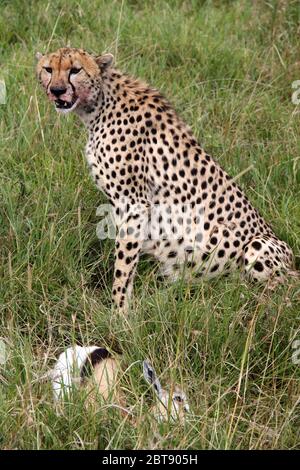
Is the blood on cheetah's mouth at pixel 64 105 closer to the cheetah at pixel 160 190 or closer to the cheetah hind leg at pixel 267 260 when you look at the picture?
the cheetah at pixel 160 190

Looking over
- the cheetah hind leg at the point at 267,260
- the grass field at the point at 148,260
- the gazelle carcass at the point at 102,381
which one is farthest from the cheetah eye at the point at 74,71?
the gazelle carcass at the point at 102,381

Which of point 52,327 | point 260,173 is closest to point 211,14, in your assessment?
point 260,173

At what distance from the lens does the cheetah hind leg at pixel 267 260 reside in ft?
12.6

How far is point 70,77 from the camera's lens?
3.78 meters

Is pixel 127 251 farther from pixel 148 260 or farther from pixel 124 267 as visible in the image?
pixel 148 260

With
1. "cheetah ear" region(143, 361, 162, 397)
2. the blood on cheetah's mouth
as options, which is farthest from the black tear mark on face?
the blood on cheetah's mouth

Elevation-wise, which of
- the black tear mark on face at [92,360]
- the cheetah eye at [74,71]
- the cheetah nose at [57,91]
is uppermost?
the cheetah eye at [74,71]

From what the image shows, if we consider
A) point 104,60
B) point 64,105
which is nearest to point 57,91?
point 64,105

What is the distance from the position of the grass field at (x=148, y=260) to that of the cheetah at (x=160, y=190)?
144mm

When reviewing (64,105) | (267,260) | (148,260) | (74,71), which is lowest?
(148,260)

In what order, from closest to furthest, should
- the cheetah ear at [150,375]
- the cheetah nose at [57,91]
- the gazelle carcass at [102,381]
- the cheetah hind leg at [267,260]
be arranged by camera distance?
the gazelle carcass at [102,381] < the cheetah ear at [150,375] < the cheetah nose at [57,91] < the cheetah hind leg at [267,260]

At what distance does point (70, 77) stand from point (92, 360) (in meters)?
1.14

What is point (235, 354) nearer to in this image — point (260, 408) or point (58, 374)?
point (260, 408)
